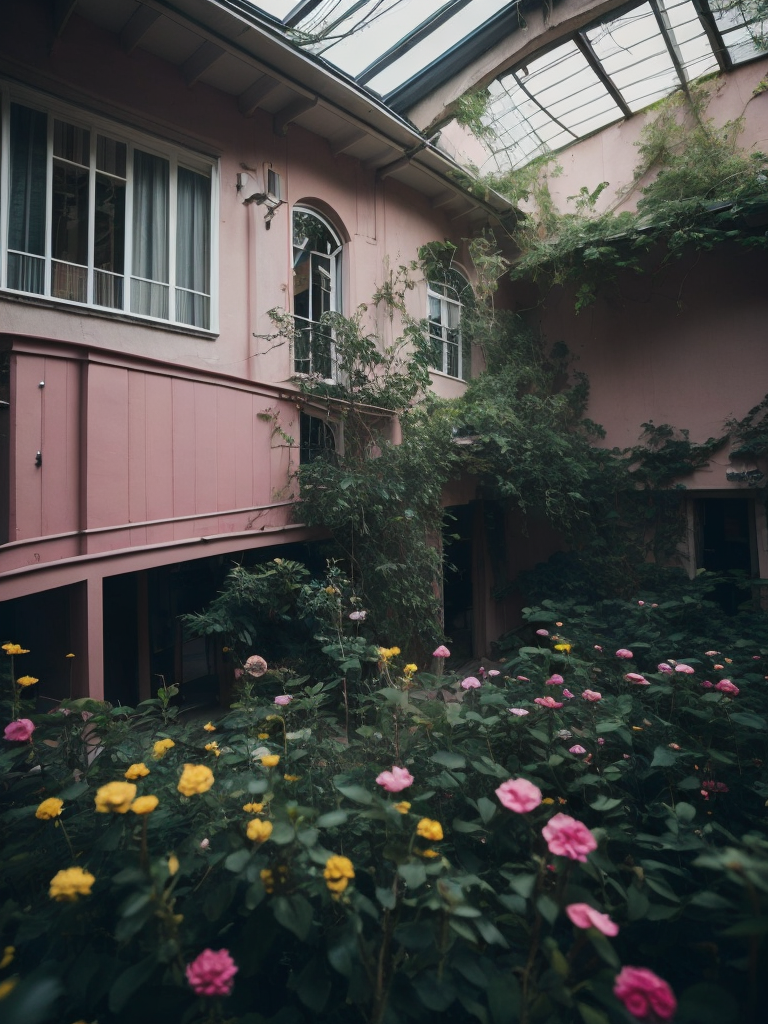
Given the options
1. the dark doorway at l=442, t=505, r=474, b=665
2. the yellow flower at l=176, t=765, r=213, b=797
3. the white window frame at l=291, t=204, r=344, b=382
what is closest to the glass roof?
the white window frame at l=291, t=204, r=344, b=382

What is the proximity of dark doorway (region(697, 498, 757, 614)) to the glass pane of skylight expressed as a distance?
7.16 m

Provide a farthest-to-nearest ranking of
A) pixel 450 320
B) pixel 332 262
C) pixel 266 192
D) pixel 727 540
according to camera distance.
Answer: pixel 450 320 → pixel 727 540 → pixel 332 262 → pixel 266 192

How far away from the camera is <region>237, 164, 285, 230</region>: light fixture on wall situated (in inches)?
241

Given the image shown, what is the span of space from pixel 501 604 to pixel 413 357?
4.75 m

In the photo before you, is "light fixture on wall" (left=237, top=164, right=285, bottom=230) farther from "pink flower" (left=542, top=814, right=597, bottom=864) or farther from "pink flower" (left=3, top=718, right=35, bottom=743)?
"pink flower" (left=542, top=814, right=597, bottom=864)

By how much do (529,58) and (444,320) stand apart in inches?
138

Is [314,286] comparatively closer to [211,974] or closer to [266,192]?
[266,192]

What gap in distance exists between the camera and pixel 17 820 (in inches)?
62.6

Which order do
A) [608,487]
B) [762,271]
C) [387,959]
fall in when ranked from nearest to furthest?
[387,959] → [762,271] → [608,487]

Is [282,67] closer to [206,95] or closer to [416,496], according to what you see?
[206,95]

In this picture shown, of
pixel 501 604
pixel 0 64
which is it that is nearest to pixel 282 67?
pixel 0 64

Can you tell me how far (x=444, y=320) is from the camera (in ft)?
29.4

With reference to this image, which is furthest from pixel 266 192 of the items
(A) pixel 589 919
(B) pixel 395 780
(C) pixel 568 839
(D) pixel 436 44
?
(A) pixel 589 919

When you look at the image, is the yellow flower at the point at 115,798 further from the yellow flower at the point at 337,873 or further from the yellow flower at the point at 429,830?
the yellow flower at the point at 429,830
